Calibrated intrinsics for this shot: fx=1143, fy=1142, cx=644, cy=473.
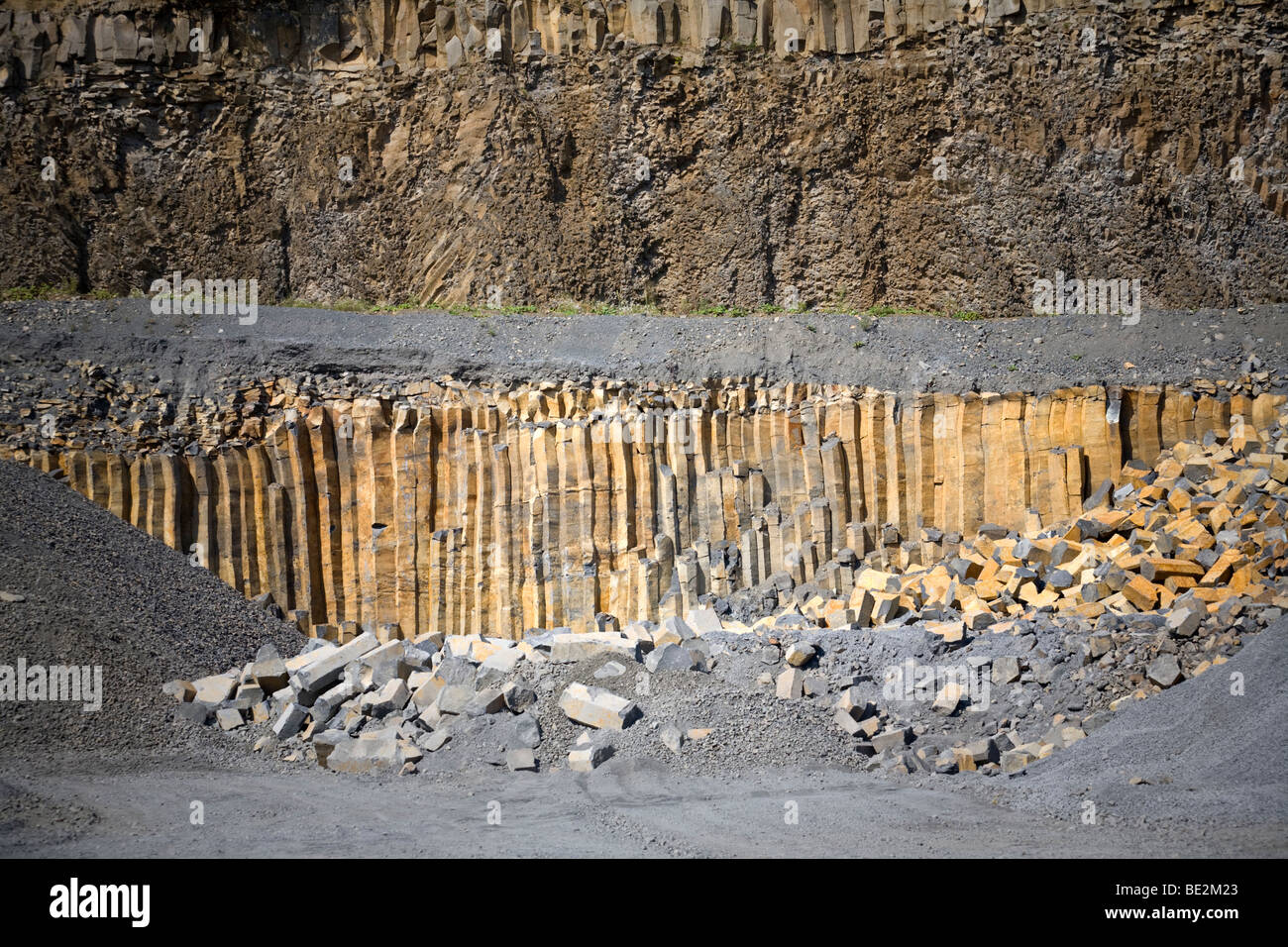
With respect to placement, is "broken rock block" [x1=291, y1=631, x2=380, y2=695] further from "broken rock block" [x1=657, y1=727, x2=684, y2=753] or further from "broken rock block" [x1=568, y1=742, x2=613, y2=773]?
"broken rock block" [x1=657, y1=727, x2=684, y2=753]

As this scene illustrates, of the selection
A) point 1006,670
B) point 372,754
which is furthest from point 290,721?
point 1006,670

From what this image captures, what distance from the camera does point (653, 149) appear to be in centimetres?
2023

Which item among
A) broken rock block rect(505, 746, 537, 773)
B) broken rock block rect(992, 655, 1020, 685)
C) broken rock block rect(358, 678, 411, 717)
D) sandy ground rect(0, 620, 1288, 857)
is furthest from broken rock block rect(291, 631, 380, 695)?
broken rock block rect(992, 655, 1020, 685)

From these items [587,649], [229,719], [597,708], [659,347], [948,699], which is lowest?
[229,719]

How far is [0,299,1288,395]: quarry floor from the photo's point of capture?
623 inches

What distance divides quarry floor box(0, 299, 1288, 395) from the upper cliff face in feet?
9.00

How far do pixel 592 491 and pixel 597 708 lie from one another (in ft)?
17.1

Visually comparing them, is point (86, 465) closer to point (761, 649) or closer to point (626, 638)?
point (626, 638)

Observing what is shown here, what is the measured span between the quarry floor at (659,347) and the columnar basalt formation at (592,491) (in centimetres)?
93

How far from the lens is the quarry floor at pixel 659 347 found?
15.8 metres

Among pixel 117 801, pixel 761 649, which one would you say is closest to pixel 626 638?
pixel 761 649

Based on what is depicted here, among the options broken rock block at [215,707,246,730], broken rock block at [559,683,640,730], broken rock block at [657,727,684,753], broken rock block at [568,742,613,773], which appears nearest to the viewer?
broken rock block at [568,742,613,773]

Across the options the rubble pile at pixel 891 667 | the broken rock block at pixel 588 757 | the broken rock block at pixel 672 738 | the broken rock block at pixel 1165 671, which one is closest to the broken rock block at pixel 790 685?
the rubble pile at pixel 891 667

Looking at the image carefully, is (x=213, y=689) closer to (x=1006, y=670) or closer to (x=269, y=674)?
(x=269, y=674)
